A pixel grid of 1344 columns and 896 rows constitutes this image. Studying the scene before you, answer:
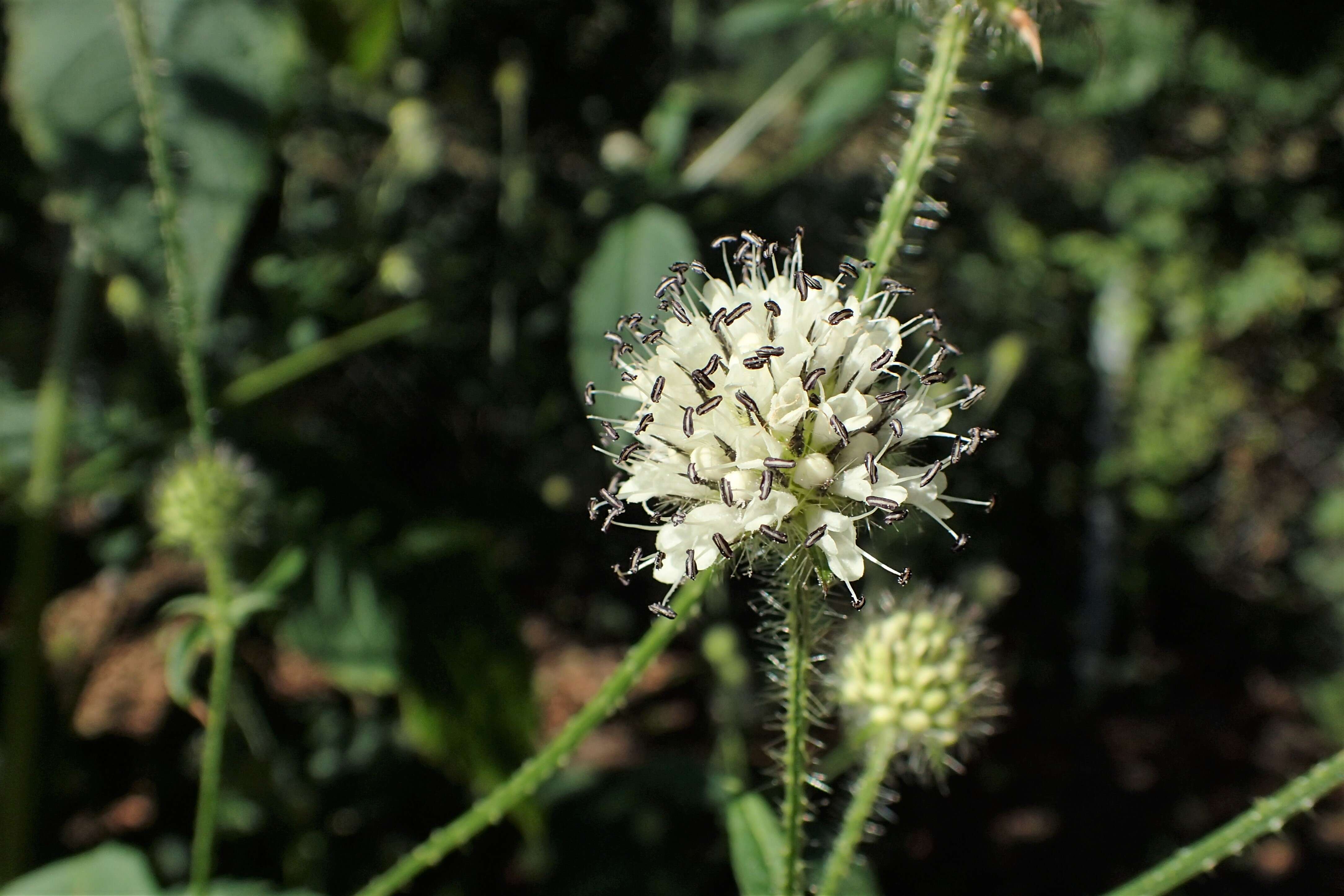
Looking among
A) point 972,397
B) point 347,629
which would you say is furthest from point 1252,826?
point 347,629

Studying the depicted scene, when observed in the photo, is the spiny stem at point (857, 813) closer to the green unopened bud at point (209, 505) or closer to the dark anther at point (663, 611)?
the dark anther at point (663, 611)

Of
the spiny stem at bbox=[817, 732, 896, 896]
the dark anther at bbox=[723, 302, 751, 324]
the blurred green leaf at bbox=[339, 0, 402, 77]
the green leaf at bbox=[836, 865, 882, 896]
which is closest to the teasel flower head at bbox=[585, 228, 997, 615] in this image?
the dark anther at bbox=[723, 302, 751, 324]

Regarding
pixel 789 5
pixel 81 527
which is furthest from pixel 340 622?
pixel 789 5

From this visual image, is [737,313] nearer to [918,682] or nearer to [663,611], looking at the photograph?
[663,611]

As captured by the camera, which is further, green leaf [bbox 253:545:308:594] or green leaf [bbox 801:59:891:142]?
green leaf [bbox 801:59:891:142]

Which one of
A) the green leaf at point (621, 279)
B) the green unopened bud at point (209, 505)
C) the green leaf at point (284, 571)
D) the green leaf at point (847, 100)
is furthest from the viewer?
the green leaf at point (847, 100)

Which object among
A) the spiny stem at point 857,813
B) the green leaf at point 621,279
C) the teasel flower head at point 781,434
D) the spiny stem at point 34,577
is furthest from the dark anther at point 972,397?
the spiny stem at point 34,577

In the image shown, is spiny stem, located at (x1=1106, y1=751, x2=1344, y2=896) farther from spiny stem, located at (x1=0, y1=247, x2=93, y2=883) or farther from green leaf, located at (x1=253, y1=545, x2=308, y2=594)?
spiny stem, located at (x1=0, y1=247, x2=93, y2=883)
